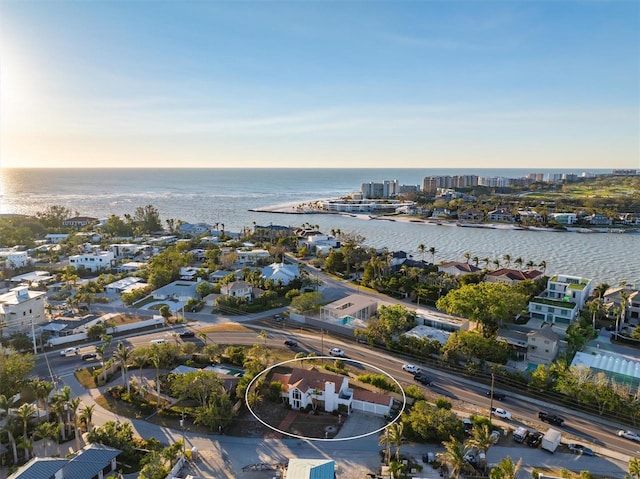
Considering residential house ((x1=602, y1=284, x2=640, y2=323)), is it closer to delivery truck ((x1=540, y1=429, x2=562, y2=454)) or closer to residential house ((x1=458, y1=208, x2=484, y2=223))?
delivery truck ((x1=540, y1=429, x2=562, y2=454))

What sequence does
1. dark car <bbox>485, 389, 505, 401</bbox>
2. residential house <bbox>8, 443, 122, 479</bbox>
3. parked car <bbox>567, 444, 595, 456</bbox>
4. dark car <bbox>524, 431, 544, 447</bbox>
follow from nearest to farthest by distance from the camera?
residential house <bbox>8, 443, 122, 479</bbox>, parked car <bbox>567, 444, 595, 456</bbox>, dark car <bbox>524, 431, 544, 447</bbox>, dark car <bbox>485, 389, 505, 401</bbox>

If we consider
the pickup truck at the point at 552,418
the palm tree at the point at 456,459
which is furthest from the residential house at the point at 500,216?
the palm tree at the point at 456,459

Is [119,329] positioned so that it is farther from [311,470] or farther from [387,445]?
[387,445]

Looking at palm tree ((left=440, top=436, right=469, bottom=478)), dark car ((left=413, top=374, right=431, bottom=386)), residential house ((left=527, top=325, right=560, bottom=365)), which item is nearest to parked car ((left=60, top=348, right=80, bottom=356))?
dark car ((left=413, top=374, right=431, bottom=386))

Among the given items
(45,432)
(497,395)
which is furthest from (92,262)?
(497,395)

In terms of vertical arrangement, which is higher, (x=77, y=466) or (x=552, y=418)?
(x=77, y=466)

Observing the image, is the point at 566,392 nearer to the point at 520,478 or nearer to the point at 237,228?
the point at 520,478
